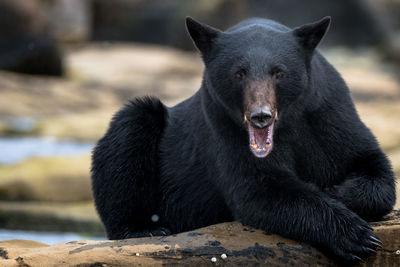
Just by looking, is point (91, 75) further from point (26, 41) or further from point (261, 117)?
point (261, 117)

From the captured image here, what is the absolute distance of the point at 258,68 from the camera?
15.0ft

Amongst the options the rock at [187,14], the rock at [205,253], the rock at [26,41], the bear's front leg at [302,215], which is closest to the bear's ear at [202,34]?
the bear's front leg at [302,215]

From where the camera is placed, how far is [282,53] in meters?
4.62

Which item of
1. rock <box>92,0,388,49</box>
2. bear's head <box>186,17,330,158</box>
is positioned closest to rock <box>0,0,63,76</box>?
rock <box>92,0,388,49</box>

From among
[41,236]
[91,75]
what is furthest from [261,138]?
[91,75]

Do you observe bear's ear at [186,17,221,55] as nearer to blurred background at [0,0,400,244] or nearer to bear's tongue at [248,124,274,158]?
bear's tongue at [248,124,274,158]

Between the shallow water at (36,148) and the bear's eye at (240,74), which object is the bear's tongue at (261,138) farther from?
the shallow water at (36,148)

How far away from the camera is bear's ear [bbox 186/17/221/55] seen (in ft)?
15.9

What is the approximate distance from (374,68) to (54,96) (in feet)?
34.7

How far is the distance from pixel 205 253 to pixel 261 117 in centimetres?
91

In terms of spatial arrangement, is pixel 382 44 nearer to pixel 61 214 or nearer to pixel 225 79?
pixel 61 214

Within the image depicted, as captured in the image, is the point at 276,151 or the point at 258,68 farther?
the point at 276,151

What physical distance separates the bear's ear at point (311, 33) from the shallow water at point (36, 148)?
596 cm

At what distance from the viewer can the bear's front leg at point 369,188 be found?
187 inches
